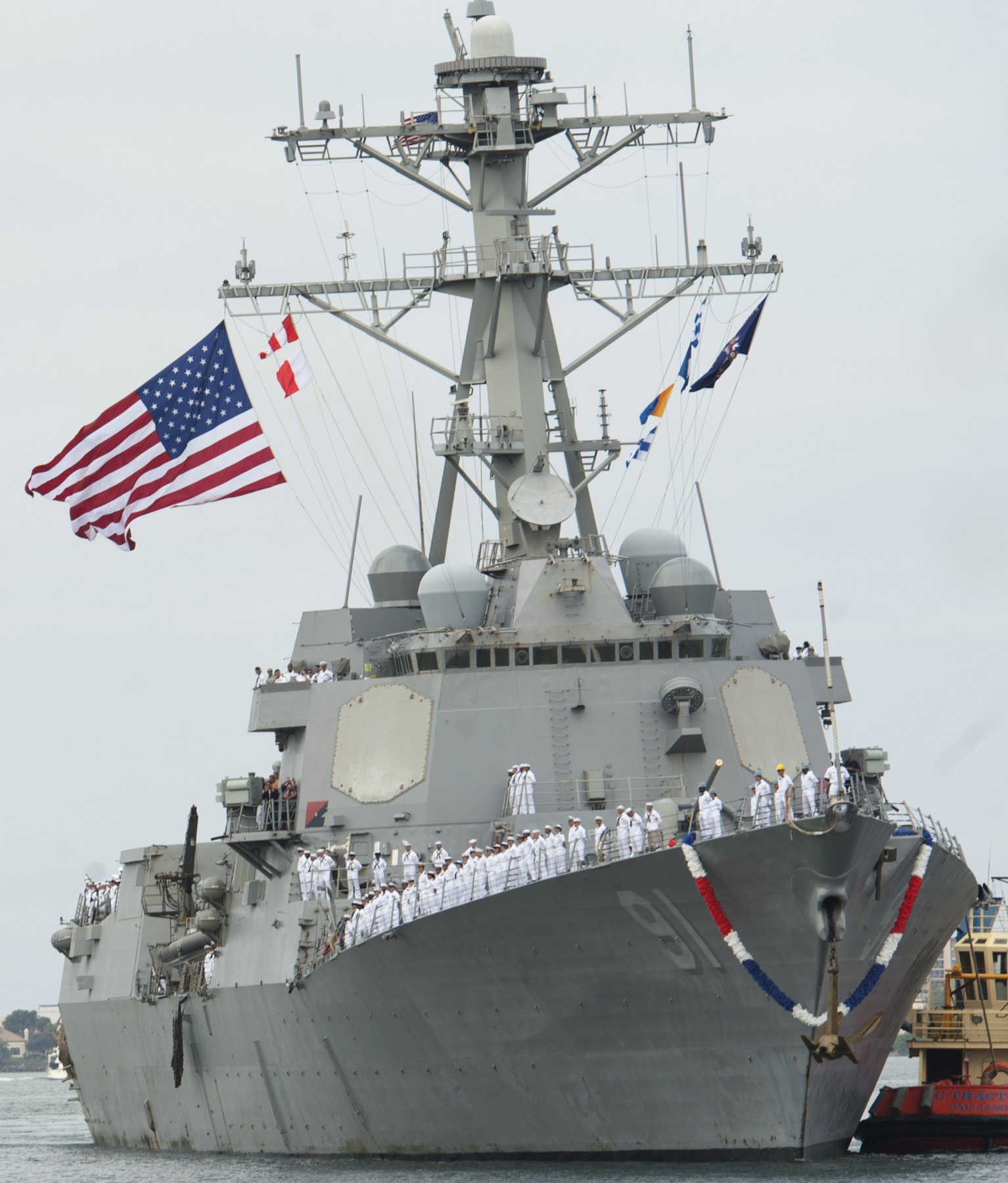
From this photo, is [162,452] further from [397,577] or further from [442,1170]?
[442,1170]

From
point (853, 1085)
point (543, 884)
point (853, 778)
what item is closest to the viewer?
point (543, 884)

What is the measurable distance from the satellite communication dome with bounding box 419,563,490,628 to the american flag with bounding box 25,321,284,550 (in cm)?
230

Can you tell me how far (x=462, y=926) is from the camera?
67.5 feet

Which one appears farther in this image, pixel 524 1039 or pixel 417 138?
pixel 417 138

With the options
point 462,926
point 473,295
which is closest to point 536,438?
point 473,295

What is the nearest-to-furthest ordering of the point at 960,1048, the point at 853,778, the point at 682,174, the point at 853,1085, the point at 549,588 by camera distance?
the point at 853,1085 → the point at 853,778 → the point at 549,588 → the point at 960,1048 → the point at 682,174

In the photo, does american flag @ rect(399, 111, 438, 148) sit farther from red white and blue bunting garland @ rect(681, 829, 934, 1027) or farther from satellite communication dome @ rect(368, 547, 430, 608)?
red white and blue bunting garland @ rect(681, 829, 934, 1027)

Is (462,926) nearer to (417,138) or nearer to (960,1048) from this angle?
(960,1048)

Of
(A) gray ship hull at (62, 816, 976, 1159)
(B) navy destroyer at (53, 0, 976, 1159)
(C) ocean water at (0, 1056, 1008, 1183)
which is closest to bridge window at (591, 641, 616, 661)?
(B) navy destroyer at (53, 0, 976, 1159)

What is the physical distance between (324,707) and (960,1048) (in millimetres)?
8670

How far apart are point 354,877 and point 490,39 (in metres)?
10.7

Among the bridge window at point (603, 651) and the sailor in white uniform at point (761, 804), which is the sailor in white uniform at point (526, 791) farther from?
the sailor in white uniform at point (761, 804)

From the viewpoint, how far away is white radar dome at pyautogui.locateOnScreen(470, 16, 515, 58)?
27359 millimetres

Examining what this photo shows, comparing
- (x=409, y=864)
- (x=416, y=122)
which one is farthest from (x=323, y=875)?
(x=416, y=122)
